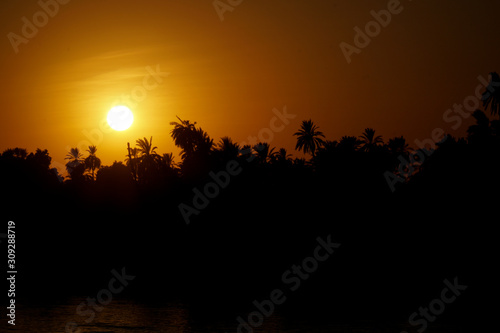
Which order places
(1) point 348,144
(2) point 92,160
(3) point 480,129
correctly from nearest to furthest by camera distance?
(3) point 480,129 → (1) point 348,144 → (2) point 92,160

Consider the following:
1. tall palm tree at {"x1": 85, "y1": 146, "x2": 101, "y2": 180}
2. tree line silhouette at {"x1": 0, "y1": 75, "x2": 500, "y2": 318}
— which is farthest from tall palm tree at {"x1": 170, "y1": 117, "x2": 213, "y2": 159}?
tall palm tree at {"x1": 85, "y1": 146, "x2": 101, "y2": 180}

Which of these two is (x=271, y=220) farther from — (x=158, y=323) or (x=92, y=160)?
(x=92, y=160)

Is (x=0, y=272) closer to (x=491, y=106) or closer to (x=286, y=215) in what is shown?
(x=286, y=215)

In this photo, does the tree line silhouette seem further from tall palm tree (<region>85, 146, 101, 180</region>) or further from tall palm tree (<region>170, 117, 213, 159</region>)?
tall palm tree (<region>85, 146, 101, 180</region>)

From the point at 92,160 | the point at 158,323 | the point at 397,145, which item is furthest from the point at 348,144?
the point at 92,160

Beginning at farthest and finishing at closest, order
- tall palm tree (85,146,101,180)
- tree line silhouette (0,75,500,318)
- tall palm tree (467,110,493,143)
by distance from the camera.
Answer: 1. tall palm tree (85,146,101,180)
2. tall palm tree (467,110,493,143)
3. tree line silhouette (0,75,500,318)

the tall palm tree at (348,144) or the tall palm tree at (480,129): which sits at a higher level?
the tall palm tree at (348,144)

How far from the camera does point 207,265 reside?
60875mm

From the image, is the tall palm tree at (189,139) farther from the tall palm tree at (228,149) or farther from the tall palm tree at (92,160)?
the tall palm tree at (92,160)

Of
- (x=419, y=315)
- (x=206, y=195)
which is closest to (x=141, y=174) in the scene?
(x=206, y=195)

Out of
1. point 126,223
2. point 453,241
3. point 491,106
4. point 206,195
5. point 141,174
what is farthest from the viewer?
point 141,174

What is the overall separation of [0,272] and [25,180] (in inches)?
964

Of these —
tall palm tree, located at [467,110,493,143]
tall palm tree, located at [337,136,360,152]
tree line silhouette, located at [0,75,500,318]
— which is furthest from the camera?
tall palm tree, located at [337,136,360,152]

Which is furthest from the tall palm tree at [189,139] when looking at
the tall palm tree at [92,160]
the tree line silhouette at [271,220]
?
the tall palm tree at [92,160]
